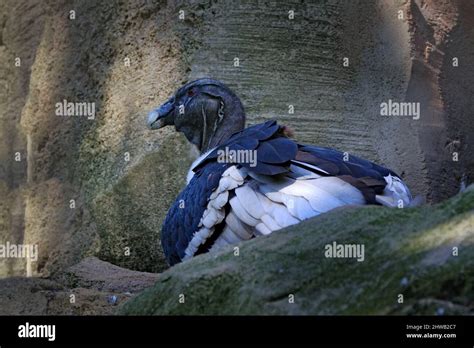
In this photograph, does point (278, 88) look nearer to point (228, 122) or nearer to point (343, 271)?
point (228, 122)

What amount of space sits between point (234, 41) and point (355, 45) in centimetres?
87

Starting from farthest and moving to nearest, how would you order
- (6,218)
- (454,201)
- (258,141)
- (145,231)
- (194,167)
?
(6,218) < (145,231) < (194,167) < (258,141) < (454,201)

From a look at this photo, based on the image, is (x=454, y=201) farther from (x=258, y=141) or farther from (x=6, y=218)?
(x=6, y=218)

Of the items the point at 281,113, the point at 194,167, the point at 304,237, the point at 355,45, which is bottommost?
the point at 304,237

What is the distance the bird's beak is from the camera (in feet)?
20.8

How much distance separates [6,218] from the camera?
27.7 ft

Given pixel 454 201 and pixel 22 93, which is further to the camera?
pixel 22 93

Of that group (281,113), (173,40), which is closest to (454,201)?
(281,113)

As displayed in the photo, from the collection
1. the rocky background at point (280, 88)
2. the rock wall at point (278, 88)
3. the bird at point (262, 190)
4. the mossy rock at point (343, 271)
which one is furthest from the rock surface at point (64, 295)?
the mossy rock at point (343, 271)

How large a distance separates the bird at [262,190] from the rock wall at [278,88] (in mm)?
1391

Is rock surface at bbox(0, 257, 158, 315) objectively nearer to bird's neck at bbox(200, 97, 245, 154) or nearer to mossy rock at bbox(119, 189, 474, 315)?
bird's neck at bbox(200, 97, 245, 154)

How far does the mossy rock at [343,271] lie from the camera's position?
10.0ft

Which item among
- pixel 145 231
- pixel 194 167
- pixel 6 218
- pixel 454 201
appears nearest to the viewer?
pixel 454 201

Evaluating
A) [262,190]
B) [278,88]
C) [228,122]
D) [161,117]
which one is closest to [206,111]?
[228,122]
